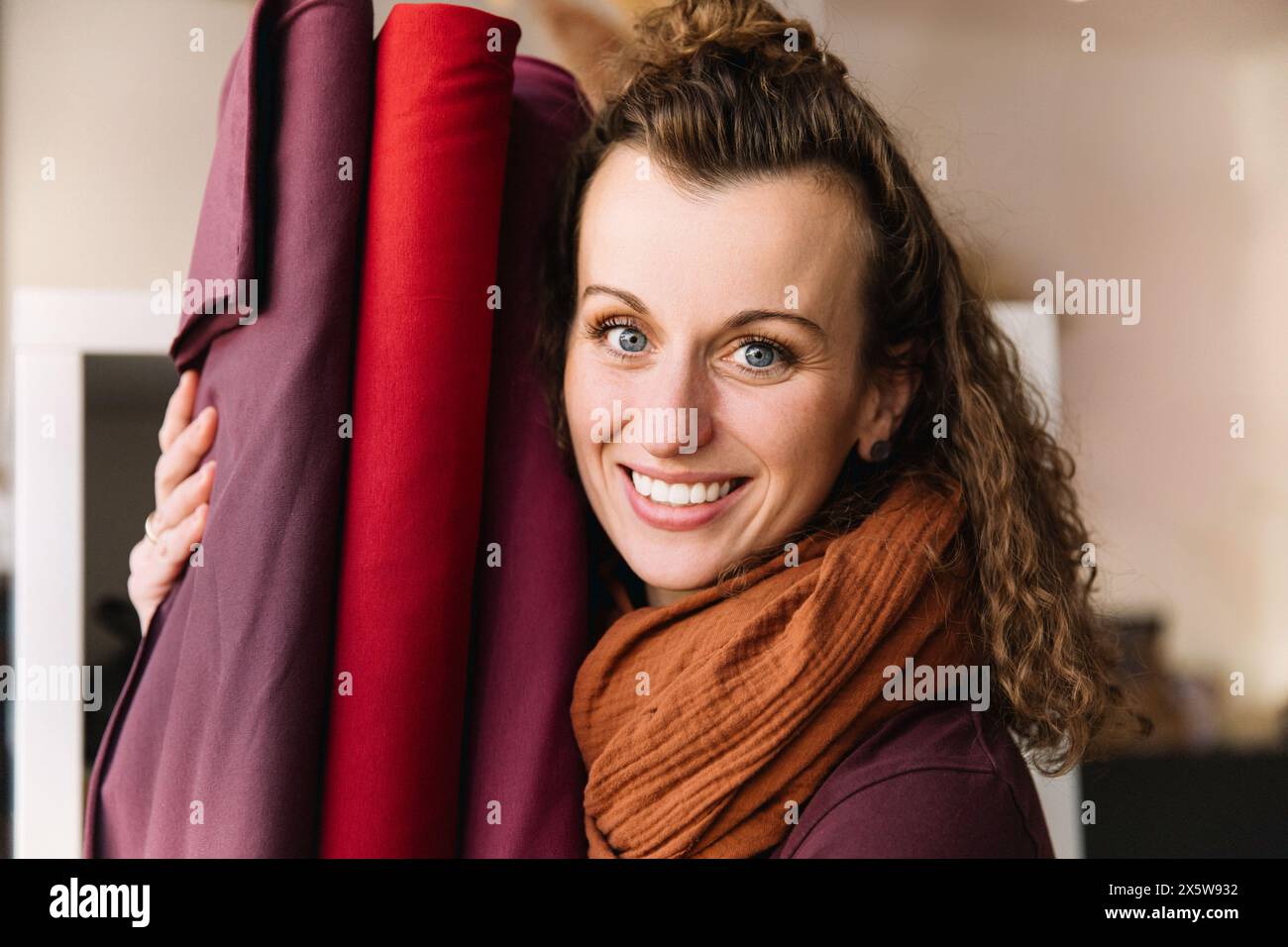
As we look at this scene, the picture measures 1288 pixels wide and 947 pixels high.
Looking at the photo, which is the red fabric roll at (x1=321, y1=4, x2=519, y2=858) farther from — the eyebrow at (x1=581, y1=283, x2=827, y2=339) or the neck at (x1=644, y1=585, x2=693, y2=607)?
the neck at (x1=644, y1=585, x2=693, y2=607)

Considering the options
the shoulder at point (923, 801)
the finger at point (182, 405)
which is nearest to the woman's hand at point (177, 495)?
the finger at point (182, 405)

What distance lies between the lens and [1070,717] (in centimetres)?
83

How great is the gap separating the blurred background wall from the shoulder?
0.60m

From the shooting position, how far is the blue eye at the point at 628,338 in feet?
2.52

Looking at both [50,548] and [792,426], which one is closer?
[792,426]

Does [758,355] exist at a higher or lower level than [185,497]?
higher

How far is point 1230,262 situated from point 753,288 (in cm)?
201

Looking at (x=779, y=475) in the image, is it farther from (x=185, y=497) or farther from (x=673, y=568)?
(x=185, y=497)

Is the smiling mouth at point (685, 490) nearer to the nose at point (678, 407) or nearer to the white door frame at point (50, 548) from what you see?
the nose at point (678, 407)

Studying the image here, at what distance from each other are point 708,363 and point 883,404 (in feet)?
0.60

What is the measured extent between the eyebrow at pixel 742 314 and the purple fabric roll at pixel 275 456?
7.2 inches

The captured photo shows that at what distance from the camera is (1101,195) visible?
2.26 meters

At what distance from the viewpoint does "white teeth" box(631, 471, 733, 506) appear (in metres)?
0.78

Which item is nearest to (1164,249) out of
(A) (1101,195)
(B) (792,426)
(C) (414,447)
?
(A) (1101,195)
